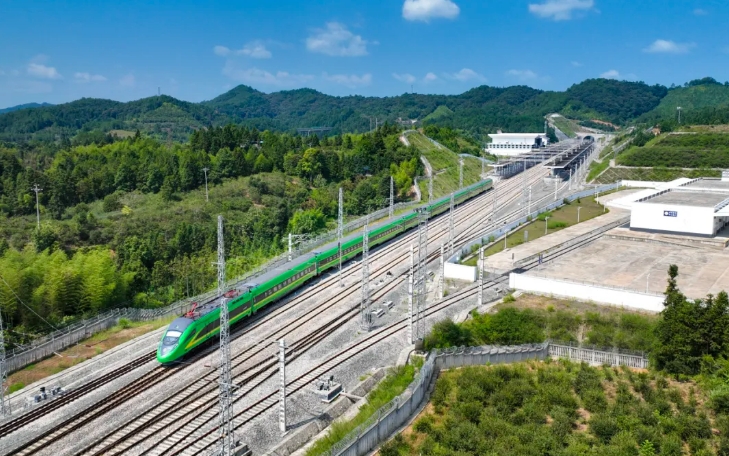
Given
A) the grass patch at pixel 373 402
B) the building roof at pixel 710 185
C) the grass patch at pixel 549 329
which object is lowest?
the grass patch at pixel 373 402

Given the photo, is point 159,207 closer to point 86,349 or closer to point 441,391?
point 86,349

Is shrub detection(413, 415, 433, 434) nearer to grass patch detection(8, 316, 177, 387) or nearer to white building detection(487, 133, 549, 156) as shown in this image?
grass patch detection(8, 316, 177, 387)

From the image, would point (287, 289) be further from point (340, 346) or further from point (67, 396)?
point (67, 396)

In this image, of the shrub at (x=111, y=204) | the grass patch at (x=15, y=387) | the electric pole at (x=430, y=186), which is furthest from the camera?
the electric pole at (x=430, y=186)

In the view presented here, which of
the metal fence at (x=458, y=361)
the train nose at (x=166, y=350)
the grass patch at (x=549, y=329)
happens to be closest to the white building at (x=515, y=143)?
the grass patch at (x=549, y=329)

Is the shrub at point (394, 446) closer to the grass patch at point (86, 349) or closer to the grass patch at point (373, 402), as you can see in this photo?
→ the grass patch at point (373, 402)

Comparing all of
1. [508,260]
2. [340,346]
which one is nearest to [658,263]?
[508,260]
